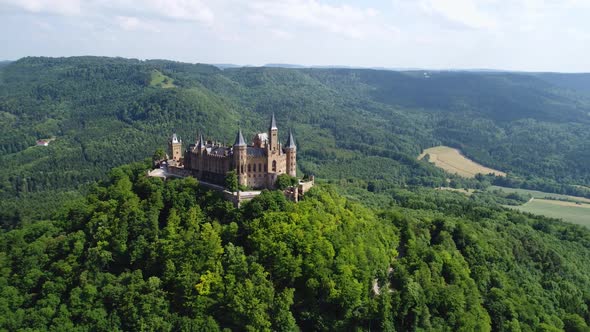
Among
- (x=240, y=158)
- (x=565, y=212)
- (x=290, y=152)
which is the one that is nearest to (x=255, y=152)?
(x=240, y=158)

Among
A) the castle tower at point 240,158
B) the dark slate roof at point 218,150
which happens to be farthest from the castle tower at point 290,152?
the dark slate roof at point 218,150

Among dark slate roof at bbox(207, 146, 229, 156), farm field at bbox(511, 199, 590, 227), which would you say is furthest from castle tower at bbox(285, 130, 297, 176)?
farm field at bbox(511, 199, 590, 227)

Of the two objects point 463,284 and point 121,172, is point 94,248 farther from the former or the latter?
point 463,284

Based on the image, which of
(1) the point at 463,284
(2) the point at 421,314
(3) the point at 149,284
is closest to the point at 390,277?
(2) the point at 421,314

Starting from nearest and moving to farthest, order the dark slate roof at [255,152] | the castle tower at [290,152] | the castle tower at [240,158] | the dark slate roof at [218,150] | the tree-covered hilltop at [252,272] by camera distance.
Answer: the tree-covered hilltop at [252,272]
the castle tower at [240,158]
the dark slate roof at [255,152]
the dark slate roof at [218,150]
the castle tower at [290,152]

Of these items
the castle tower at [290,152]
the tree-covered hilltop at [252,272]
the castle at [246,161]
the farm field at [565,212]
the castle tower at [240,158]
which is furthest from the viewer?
the farm field at [565,212]

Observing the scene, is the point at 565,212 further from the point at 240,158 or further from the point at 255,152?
the point at 240,158

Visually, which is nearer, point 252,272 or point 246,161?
point 252,272

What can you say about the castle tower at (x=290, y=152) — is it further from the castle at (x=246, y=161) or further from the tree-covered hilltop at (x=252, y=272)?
the tree-covered hilltop at (x=252, y=272)
